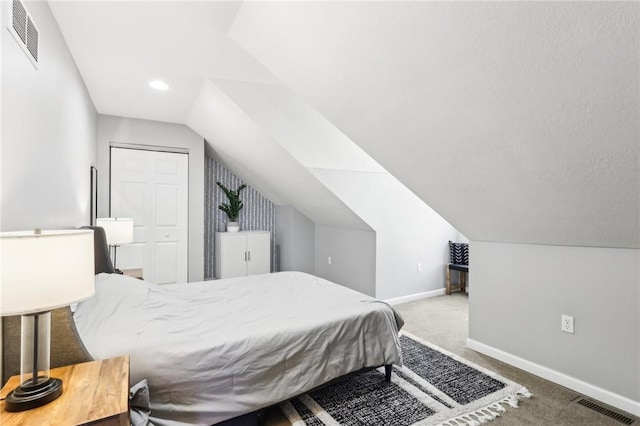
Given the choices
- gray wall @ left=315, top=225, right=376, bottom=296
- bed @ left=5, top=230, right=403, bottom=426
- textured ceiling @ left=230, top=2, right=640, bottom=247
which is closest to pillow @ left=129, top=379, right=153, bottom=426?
bed @ left=5, top=230, right=403, bottom=426

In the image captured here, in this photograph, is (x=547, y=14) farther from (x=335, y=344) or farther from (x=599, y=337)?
(x=599, y=337)

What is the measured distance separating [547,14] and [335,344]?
1813 mm

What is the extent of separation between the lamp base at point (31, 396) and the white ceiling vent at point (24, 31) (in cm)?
135

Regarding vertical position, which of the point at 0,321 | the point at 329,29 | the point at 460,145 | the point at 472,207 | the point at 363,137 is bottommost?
the point at 0,321

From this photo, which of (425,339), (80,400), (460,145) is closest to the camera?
(80,400)

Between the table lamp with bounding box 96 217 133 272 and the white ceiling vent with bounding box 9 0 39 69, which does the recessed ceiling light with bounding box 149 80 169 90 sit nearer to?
the table lamp with bounding box 96 217 133 272

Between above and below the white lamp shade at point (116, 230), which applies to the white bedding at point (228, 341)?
below

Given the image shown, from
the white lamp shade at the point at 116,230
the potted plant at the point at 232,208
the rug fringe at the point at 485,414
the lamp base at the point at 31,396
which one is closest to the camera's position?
the lamp base at the point at 31,396

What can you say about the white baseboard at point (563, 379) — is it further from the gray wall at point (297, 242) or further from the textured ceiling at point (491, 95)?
the gray wall at point (297, 242)

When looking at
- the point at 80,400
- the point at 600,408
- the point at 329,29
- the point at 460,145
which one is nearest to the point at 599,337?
the point at 600,408

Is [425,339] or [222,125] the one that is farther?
[222,125]

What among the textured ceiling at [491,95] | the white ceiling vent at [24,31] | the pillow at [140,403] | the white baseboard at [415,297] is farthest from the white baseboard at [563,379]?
the white ceiling vent at [24,31]

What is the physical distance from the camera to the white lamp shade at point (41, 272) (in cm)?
89

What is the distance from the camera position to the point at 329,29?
1.71 metres
